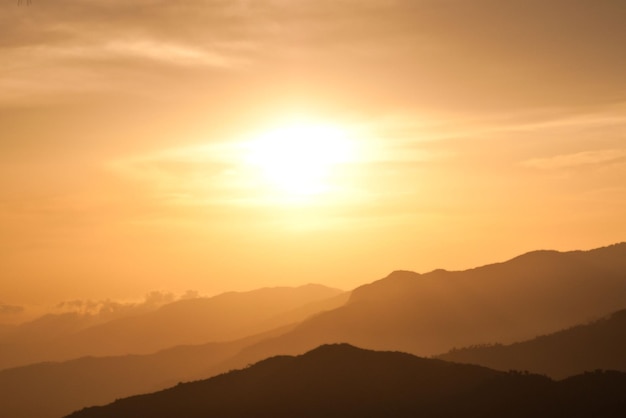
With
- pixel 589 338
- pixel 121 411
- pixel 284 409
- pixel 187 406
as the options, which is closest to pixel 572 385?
pixel 284 409

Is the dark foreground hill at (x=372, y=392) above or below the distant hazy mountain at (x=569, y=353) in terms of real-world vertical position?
below

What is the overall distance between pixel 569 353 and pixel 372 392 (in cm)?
8042

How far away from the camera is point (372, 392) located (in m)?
103

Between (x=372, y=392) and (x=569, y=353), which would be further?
(x=569, y=353)

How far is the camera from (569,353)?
170 meters

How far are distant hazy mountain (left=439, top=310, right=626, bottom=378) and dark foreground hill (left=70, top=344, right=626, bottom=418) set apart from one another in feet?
196

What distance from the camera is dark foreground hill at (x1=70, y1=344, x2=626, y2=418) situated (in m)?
90.4

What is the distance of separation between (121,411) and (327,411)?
116 feet

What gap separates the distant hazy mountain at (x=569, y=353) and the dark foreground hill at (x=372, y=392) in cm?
5981

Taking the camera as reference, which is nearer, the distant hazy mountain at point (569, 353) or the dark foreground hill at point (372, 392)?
the dark foreground hill at point (372, 392)

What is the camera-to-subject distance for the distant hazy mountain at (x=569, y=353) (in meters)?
159

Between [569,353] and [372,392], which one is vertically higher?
[569,353]

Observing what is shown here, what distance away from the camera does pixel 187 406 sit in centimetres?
11406

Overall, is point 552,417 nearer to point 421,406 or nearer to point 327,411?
point 421,406
